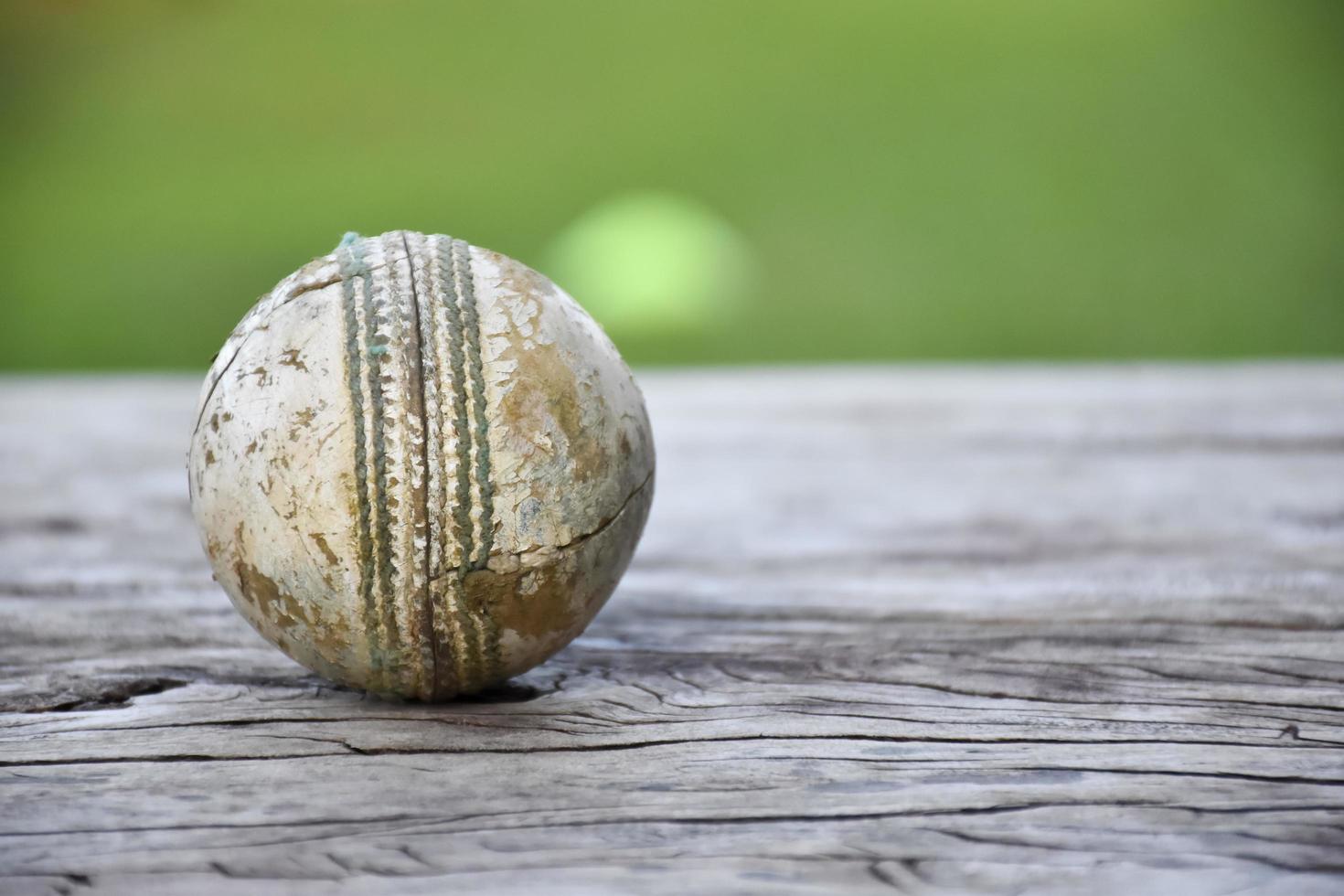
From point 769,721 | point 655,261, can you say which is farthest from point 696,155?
point 769,721

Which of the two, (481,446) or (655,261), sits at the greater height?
(655,261)

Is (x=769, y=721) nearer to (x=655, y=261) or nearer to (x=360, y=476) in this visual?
(x=360, y=476)

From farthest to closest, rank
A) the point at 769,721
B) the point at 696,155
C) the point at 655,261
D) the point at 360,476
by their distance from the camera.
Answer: the point at 696,155
the point at 655,261
the point at 769,721
the point at 360,476

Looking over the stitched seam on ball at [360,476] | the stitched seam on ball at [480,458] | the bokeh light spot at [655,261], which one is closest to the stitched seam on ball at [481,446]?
the stitched seam on ball at [480,458]

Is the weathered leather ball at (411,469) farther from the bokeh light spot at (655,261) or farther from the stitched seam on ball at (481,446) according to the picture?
the bokeh light spot at (655,261)

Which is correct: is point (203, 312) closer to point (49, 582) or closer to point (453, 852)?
point (49, 582)

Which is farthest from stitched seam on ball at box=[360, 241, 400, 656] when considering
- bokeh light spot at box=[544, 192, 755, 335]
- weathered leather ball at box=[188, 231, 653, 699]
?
bokeh light spot at box=[544, 192, 755, 335]
